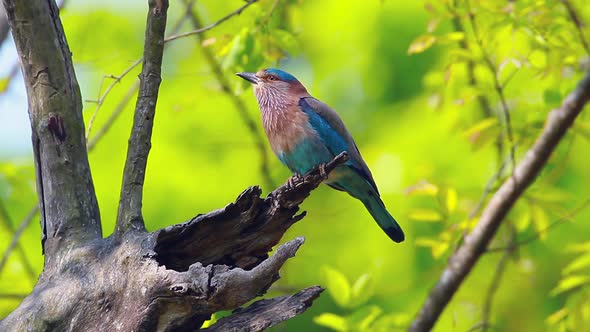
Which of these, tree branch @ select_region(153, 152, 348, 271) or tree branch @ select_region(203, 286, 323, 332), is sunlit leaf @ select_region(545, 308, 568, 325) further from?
tree branch @ select_region(203, 286, 323, 332)

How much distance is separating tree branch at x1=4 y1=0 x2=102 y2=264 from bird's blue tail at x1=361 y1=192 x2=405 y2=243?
7.55 ft

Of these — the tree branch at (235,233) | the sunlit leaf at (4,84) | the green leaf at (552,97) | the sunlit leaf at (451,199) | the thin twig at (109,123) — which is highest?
the sunlit leaf at (4,84)

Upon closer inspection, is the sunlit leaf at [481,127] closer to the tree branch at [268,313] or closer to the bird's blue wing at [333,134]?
the bird's blue wing at [333,134]

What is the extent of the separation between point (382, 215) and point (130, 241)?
8.28 feet

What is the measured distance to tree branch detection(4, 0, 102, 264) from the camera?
3.93 metres

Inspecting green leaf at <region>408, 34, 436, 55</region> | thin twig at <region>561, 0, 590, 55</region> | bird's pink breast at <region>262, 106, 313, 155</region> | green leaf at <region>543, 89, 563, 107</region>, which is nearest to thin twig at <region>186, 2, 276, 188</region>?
bird's pink breast at <region>262, 106, 313, 155</region>

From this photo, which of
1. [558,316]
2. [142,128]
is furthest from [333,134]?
[142,128]

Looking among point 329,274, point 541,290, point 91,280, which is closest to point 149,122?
point 91,280

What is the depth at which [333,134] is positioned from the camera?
5.61 m

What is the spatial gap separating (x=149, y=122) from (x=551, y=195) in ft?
9.60

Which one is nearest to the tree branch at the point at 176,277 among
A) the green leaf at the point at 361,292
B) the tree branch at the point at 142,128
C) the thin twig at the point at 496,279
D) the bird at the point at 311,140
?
the tree branch at the point at 142,128

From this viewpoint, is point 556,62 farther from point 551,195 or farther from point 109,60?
point 109,60

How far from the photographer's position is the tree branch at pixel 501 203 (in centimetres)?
532

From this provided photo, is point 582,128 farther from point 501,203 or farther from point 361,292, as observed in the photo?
point 361,292
